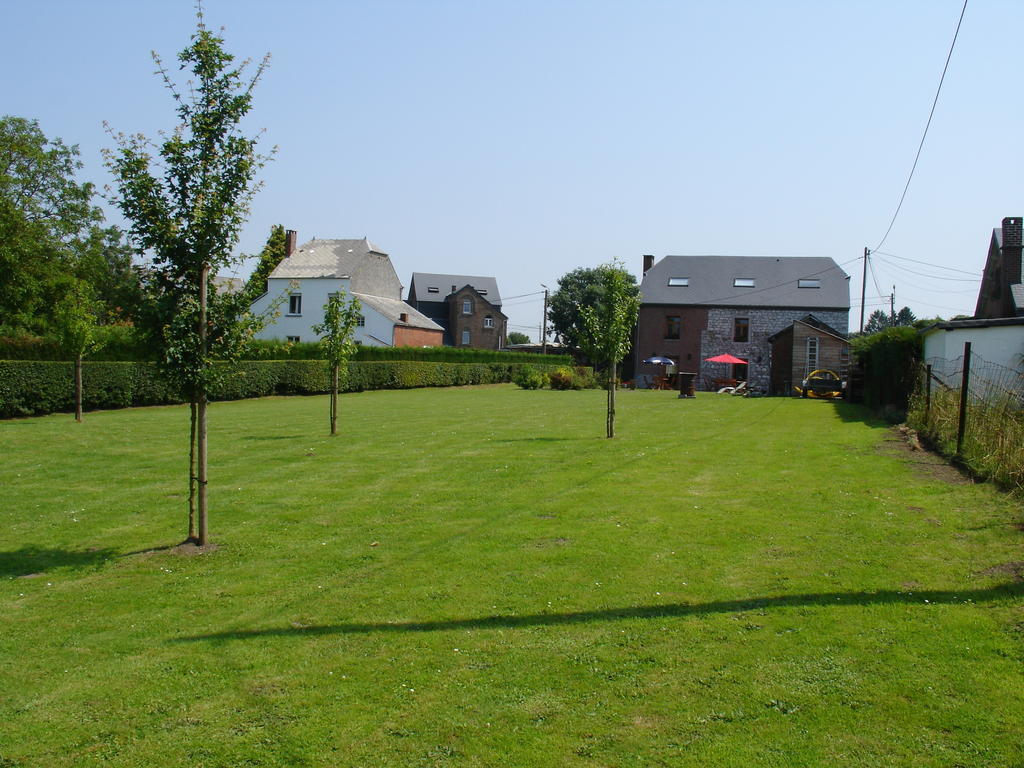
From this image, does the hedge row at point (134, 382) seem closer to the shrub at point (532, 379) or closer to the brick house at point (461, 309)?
the shrub at point (532, 379)

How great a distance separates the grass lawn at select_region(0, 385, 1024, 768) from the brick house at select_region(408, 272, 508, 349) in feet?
211

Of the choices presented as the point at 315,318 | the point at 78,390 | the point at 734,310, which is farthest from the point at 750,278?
the point at 78,390

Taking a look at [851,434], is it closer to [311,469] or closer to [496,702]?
[311,469]

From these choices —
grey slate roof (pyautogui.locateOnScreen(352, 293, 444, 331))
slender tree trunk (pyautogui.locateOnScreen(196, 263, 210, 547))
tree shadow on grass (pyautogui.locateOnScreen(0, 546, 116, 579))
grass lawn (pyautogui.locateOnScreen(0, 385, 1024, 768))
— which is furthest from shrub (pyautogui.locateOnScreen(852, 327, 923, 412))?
grey slate roof (pyautogui.locateOnScreen(352, 293, 444, 331))

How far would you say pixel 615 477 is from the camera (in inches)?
477

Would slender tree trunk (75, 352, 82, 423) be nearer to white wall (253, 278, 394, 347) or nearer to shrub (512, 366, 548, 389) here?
shrub (512, 366, 548, 389)

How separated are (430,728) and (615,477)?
8.12m

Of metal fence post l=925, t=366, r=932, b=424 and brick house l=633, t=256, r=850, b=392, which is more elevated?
brick house l=633, t=256, r=850, b=392

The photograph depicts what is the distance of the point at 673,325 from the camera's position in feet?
185

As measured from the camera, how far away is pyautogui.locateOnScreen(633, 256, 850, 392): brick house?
180 feet

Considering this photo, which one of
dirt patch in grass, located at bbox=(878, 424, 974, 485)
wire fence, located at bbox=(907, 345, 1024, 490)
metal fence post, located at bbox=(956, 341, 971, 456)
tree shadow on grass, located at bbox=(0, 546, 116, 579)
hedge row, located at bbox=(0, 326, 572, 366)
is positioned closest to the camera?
tree shadow on grass, located at bbox=(0, 546, 116, 579)

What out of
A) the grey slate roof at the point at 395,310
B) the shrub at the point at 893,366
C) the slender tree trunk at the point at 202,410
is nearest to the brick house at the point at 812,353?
the shrub at the point at 893,366

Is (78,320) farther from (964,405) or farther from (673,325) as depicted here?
(673,325)

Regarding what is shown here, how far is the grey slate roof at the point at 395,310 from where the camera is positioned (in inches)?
2115
